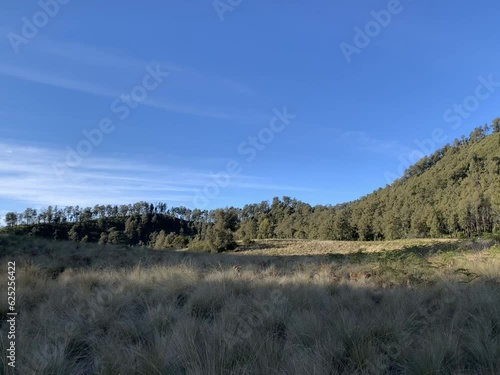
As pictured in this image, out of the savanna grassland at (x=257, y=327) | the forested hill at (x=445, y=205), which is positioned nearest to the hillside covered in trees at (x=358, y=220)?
the forested hill at (x=445, y=205)

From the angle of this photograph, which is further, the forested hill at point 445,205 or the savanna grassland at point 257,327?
the forested hill at point 445,205

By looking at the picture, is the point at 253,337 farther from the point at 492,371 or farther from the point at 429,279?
the point at 429,279

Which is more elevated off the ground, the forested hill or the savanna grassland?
the forested hill

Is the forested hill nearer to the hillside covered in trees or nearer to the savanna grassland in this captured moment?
the hillside covered in trees

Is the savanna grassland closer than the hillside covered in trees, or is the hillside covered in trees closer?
the savanna grassland

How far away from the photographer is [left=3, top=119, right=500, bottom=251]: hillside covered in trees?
73812 millimetres

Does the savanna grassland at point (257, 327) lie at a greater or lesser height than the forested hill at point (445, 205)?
lesser

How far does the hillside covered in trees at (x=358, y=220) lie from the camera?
7381 cm

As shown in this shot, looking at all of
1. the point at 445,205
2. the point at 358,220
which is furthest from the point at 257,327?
the point at 358,220

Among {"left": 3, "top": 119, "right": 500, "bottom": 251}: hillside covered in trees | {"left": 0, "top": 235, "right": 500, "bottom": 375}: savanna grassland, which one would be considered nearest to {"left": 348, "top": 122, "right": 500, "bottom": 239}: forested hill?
{"left": 3, "top": 119, "right": 500, "bottom": 251}: hillside covered in trees

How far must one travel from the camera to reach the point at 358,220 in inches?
3996

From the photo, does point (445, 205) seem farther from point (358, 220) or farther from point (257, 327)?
point (257, 327)

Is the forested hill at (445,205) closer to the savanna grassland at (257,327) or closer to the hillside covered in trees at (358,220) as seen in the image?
the hillside covered in trees at (358,220)

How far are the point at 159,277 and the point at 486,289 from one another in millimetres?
5975
